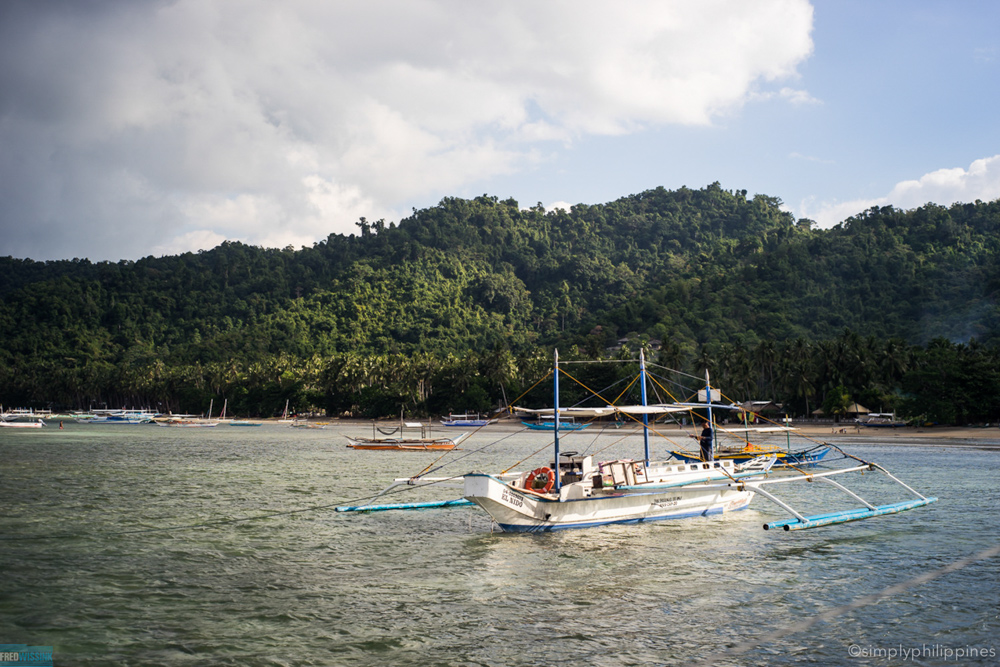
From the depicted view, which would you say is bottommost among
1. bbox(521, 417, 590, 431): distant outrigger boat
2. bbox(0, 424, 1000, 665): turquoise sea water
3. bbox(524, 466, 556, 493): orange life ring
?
bbox(521, 417, 590, 431): distant outrigger boat

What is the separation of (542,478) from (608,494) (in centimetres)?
233

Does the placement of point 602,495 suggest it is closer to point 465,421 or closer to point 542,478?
point 542,478

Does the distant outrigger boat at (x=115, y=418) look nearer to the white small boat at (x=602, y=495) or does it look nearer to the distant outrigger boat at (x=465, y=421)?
the distant outrigger boat at (x=465, y=421)

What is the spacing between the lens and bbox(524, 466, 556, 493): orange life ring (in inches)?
995

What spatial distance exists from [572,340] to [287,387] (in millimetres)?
66457

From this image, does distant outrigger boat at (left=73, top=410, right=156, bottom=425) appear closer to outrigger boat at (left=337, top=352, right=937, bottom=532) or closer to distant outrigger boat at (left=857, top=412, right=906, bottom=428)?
distant outrigger boat at (left=857, top=412, right=906, bottom=428)

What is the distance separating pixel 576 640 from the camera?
1372cm

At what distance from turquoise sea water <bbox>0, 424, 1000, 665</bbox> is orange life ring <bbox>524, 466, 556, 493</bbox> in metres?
1.95

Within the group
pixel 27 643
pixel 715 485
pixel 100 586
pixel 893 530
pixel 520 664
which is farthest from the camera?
pixel 715 485

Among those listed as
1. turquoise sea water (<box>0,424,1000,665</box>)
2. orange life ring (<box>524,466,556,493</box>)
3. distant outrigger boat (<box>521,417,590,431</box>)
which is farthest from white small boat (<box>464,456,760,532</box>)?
distant outrigger boat (<box>521,417,590,431</box>)

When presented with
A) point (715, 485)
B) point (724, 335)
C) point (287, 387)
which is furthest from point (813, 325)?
point (715, 485)

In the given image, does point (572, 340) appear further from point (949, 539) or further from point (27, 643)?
point (27, 643)

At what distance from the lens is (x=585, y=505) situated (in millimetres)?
24641

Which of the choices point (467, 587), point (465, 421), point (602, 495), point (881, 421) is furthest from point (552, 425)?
point (467, 587)
